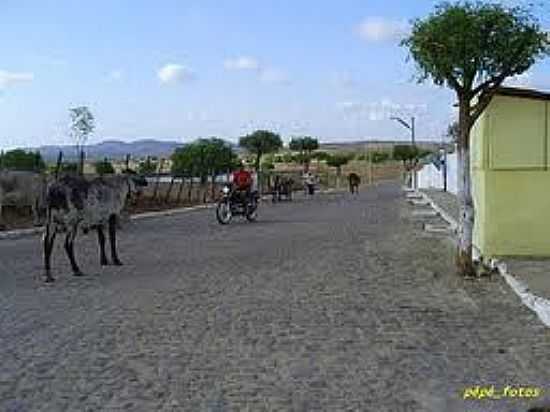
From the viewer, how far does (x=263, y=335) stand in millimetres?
9445

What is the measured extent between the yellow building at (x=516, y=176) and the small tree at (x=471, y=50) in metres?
1.52

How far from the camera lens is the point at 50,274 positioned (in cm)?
1432

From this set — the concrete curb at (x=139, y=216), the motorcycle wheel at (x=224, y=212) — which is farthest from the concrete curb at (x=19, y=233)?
the motorcycle wheel at (x=224, y=212)

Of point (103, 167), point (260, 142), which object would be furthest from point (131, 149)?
point (103, 167)

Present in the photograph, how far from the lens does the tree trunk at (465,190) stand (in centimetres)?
1340

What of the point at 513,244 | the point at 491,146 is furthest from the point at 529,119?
the point at 513,244

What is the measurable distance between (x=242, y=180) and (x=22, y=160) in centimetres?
728

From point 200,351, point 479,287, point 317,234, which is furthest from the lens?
point 317,234

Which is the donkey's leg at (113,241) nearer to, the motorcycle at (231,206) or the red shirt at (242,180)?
the motorcycle at (231,206)

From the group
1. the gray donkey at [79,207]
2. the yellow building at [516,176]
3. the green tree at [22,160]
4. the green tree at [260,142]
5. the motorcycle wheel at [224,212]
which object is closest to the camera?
the gray donkey at [79,207]

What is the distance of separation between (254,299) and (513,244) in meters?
4.96

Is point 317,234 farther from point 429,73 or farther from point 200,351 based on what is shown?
point 200,351

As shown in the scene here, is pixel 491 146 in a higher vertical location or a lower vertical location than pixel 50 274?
higher

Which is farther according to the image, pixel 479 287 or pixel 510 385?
pixel 479 287
